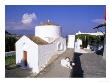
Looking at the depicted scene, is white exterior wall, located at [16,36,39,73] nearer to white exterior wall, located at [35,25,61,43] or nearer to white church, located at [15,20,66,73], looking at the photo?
white church, located at [15,20,66,73]

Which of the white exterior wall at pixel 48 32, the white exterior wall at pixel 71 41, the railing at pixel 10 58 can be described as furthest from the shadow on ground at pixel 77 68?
the railing at pixel 10 58

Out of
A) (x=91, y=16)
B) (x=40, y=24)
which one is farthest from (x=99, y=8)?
(x=40, y=24)

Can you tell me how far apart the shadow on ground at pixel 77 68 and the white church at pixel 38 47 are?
0.26 m

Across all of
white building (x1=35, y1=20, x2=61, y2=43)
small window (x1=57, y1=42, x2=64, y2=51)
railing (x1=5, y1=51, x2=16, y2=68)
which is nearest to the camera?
railing (x1=5, y1=51, x2=16, y2=68)

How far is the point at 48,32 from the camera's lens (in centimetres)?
366

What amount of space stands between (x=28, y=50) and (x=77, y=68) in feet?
2.22

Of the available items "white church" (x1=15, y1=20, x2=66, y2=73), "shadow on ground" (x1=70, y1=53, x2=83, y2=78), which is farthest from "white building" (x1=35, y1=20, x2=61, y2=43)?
"shadow on ground" (x1=70, y1=53, x2=83, y2=78)

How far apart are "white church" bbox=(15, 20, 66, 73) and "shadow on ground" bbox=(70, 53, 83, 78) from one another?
257 mm

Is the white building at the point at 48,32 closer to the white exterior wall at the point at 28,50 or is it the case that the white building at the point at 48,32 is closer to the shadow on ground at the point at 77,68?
the white exterior wall at the point at 28,50

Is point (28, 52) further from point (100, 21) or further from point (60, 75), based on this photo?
point (100, 21)

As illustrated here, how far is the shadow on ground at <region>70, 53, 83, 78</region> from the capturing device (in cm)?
355

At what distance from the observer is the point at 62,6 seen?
3516mm
